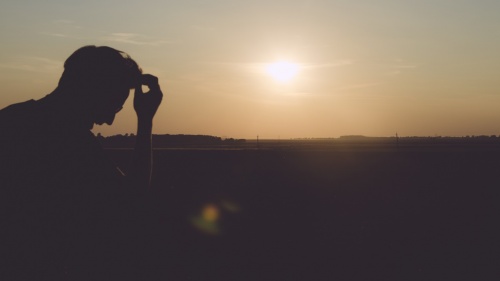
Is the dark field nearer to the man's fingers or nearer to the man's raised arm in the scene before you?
the man's raised arm

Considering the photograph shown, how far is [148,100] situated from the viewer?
72.9 inches

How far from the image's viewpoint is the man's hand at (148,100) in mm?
1840

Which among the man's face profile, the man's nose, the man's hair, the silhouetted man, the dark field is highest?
the man's hair

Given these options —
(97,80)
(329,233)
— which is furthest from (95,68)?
(329,233)

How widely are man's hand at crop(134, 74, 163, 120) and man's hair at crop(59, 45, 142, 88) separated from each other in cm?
30

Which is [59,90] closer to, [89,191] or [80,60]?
[80,60]

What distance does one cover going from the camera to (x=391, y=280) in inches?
263

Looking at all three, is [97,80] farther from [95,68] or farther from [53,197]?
[53,197]

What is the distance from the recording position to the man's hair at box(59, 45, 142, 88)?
1455 millimetres

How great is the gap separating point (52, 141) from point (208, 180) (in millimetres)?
20269

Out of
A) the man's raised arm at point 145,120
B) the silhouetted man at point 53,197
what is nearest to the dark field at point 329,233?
the silhouetted man at point 53,197

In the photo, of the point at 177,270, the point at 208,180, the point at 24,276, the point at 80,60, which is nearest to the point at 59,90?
the point at 80,60

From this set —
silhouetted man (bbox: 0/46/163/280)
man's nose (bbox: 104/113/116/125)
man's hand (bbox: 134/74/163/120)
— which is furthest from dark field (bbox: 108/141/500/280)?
man's hand (bbox: 134/74/163/120)

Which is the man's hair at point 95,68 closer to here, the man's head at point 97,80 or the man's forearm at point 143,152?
the man's head at point 97,80
